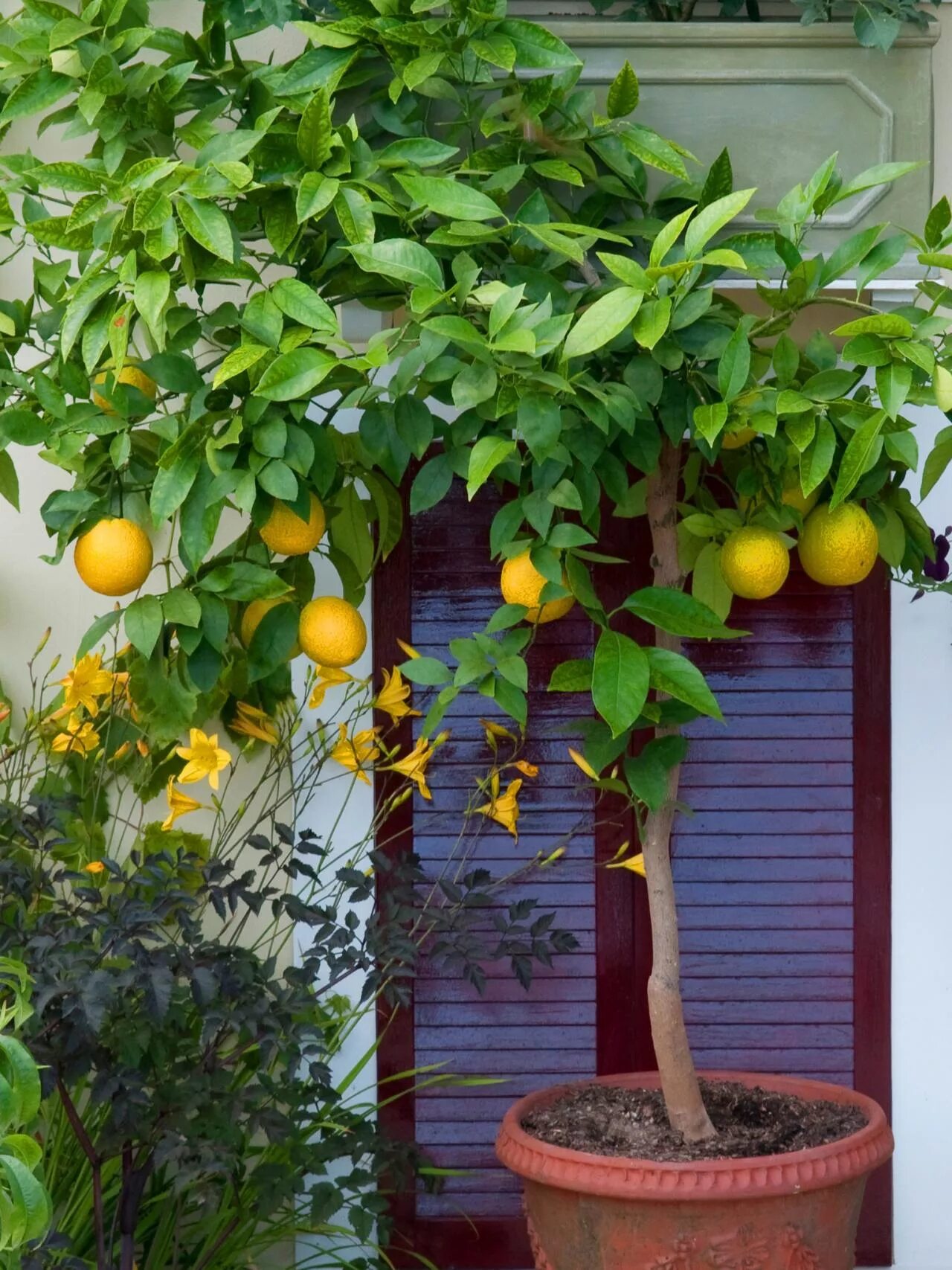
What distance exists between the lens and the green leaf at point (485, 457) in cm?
176

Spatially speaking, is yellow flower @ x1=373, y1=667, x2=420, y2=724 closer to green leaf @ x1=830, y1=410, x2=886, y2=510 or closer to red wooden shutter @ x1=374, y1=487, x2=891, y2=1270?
red wooden shutter @ x1=374, y1=487, x2=891, y2=1270

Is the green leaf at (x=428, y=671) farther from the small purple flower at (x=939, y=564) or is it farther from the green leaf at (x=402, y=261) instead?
the small purple flower at (x=939, y=564)

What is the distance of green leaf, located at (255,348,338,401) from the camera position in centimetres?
185

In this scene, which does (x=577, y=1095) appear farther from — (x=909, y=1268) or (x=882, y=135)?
(x=882, y=135)

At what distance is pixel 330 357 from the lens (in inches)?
74.6

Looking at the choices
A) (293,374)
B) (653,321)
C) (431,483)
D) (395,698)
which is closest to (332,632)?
(431,483)

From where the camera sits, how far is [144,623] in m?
2.09

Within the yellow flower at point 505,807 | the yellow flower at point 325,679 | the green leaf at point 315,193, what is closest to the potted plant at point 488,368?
the green leaf at point 315,193

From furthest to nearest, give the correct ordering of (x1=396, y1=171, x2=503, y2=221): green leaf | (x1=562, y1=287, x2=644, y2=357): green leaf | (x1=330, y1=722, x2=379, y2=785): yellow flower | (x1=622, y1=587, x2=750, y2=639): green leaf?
(x1=330, y1=722, x2=379, y2=785): yellow flower
(x1=622, y1=587, x2=750, y2=639): green leaf
(x1=396, y1=171, x2=503, y2=221): green leaf
(x1=562, y1=287, x2=644, y2=357): green leaf

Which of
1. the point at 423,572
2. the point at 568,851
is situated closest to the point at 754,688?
the point at 568,851

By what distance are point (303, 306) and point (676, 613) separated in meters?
0.66

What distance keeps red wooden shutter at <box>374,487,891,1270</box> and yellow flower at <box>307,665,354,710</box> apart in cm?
27

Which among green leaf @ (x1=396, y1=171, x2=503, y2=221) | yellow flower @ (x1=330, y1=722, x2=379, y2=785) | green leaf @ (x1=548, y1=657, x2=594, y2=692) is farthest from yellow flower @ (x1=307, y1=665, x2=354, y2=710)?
green leaf @ (x1=396, y1=171, x2=503, y2=221)

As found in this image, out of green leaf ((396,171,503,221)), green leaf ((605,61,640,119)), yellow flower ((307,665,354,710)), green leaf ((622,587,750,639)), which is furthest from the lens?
yellow flower ((307,665,354,710))
